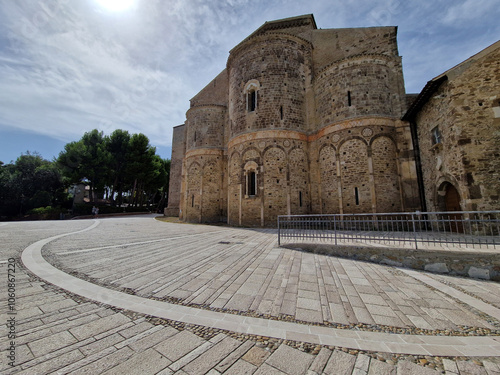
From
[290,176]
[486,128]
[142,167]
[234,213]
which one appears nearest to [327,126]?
[290,176]

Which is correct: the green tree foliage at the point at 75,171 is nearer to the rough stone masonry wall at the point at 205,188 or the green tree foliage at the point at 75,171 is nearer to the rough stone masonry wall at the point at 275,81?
the rough stone masonry wall at the point at 205,188

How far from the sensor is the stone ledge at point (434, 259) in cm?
472

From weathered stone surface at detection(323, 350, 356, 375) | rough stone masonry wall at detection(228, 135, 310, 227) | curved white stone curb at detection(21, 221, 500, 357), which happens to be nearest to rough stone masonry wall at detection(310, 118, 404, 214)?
rough stone masonry wall at detection(228, 135, 310, 227)

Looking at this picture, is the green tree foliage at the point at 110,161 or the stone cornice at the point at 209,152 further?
the green tree foliage at the point at 110,161

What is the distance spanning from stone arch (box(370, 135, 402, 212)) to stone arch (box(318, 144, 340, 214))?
7.30 ft

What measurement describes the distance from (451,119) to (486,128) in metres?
1.16

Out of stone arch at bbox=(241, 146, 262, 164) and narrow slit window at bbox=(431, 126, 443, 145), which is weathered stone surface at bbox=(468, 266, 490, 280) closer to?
narrow slit window at bbox=(431, 126, 443, 145)

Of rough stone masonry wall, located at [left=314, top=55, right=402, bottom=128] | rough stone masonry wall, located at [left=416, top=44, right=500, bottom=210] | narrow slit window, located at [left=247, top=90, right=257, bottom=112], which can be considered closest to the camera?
rough stone masonry wall, located at [left=416, top=44, right=500, bottom=210]

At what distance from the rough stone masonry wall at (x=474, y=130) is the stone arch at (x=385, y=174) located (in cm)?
316

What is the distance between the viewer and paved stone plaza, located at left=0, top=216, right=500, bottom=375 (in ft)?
6.13

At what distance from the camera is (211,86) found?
79.5ft

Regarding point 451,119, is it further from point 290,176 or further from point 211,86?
point 211,86

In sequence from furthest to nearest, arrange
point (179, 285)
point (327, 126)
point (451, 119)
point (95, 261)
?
point (327, 126) → point (451, 119) → point (95, 261) → point (179, 285)

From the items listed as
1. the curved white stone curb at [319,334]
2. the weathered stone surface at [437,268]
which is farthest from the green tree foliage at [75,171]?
the weathered stone surface at [437,268]
